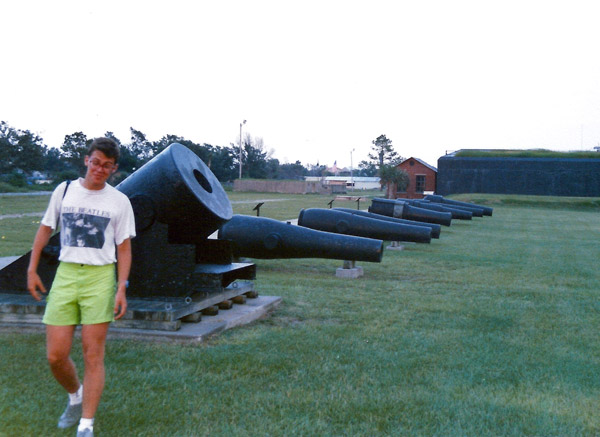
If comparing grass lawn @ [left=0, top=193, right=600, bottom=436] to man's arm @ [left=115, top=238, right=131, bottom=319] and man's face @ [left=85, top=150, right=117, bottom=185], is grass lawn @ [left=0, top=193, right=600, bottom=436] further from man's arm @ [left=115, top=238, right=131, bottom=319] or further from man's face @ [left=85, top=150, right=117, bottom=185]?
man's face @ [left=85, top=150, right=117, bottom=185]

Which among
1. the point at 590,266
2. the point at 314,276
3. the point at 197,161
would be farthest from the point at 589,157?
the point at 197,161

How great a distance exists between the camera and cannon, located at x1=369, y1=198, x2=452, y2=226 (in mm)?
17703

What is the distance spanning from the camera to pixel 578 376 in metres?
4.76

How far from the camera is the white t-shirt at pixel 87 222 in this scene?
3287 mm

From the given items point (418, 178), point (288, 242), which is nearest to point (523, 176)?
point (418, 178)

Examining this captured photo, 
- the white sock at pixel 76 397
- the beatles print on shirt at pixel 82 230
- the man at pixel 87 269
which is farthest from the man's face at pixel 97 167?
the white sock at pixel 76 397

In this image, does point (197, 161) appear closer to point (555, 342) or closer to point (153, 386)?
point (153, 386)

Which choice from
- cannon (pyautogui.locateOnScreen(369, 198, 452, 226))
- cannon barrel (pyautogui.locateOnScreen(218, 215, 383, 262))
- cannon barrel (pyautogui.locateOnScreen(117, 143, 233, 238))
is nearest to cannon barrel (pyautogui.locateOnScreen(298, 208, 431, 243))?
cannon barrel (pyautogui.locateOnScreen(218, 215, 383, 262))

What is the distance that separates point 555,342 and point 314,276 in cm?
464

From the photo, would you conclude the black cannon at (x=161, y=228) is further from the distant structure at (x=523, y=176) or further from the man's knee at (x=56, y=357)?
the distant structure at (x=523, y=176)

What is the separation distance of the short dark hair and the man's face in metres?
0.02

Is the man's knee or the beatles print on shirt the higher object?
the beatles print on shirt

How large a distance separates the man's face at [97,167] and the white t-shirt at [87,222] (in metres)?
0.07

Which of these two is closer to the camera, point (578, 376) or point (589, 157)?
point (578, 376)
